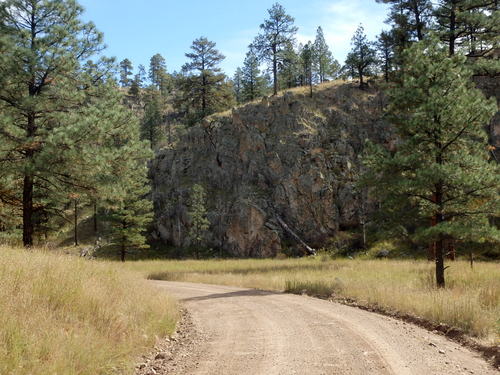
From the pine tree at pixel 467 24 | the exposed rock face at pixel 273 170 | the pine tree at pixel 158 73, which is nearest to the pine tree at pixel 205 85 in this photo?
the exposed rock face at pixel 273 170

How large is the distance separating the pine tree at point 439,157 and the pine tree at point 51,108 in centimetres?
1122

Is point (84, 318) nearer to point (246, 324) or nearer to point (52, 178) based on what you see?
point (246, 324)

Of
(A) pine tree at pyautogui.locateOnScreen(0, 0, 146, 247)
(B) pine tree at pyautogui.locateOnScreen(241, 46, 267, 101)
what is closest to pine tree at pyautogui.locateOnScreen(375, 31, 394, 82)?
(B) pine tree at pyautogui.locateOnScreen(241, 46, 267, 101)

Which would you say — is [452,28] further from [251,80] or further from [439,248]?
[251,80]

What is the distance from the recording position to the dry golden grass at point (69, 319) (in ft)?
17.3

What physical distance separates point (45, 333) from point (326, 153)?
37.2m

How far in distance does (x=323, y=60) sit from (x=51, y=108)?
65.1 metres

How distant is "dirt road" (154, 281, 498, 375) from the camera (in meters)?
6.09

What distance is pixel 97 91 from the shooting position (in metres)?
16.7

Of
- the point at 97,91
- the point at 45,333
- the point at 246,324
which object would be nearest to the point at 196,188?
the point at 97,91

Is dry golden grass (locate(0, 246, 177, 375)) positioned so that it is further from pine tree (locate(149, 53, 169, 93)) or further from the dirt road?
pine tree (locate(149, 53, 169, 93))

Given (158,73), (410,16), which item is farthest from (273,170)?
(158,73)

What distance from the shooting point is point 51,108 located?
50.4 ft

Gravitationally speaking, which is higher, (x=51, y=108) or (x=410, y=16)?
(x=410, y=16)
